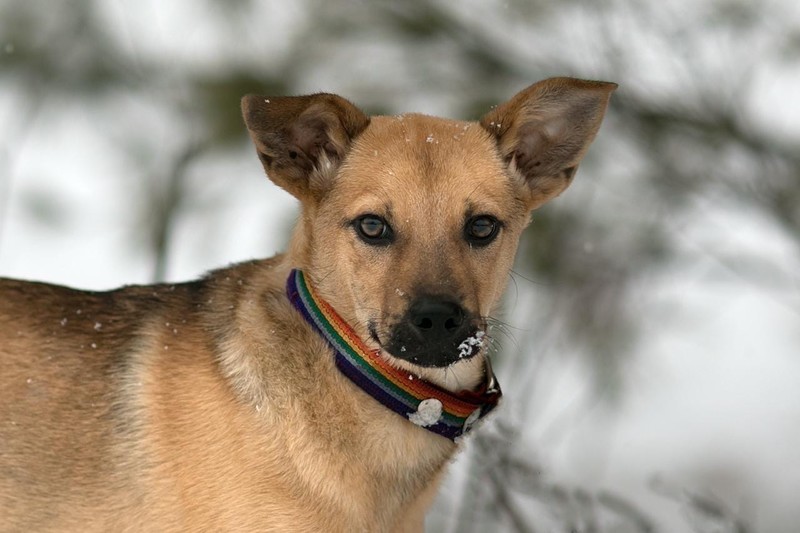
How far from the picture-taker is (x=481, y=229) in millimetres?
3467

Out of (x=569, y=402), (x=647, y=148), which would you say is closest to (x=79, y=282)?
(x=569, y=402)

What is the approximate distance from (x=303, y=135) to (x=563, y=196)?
2.91 meters

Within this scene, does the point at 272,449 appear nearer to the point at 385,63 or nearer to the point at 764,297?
the point at 385,63

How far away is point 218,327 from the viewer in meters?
3.45

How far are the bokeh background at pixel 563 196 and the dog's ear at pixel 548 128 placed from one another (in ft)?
4.80

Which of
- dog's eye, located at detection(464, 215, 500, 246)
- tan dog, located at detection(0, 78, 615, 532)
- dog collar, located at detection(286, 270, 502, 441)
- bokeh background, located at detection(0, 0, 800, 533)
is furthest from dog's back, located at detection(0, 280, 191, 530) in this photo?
bokeh background, located at detection(0, 0, 800, 533)

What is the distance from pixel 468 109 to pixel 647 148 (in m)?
1.07

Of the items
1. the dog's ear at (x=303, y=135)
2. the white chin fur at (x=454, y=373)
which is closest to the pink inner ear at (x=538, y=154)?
the dog's ear at (x=303, y=135)

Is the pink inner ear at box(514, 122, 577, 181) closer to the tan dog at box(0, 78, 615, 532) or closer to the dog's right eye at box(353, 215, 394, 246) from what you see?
the tan dog at box(0, 78, 615, 532)

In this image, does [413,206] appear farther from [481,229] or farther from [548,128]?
[548,128]

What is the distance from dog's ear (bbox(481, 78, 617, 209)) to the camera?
11.7 ft

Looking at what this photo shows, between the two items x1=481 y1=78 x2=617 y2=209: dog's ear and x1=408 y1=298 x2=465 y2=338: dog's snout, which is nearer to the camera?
x1=408 y1=298 x2=465 y2=338: dog's snout

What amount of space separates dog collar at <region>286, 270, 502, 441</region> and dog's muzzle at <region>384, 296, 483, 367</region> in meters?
0.12

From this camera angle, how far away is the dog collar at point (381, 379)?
129 inches
